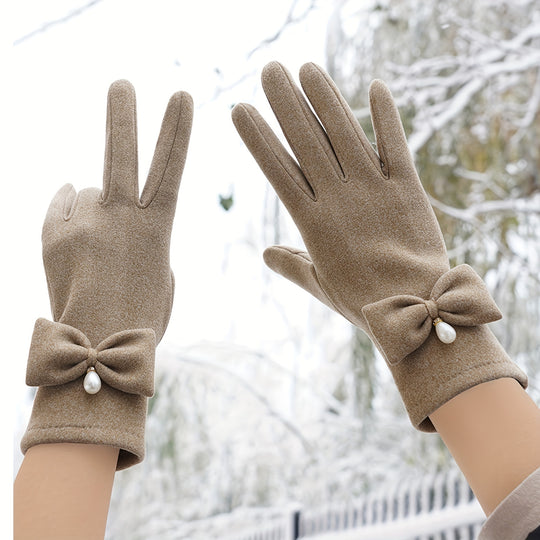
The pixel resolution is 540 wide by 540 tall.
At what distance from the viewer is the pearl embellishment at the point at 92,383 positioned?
0.57 metres

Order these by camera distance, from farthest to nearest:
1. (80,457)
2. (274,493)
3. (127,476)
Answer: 1. (274,493)
2. (127,476)
3. (80,457)

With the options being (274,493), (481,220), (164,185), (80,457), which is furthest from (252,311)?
(80,457)

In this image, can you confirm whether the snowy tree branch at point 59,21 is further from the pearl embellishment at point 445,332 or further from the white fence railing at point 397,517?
the white fence railing at point 397,517

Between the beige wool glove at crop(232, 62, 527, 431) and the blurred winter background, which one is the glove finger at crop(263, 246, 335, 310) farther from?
the blurred winter background

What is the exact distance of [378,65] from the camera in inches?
70.1

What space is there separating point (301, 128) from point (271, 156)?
5 centimetres

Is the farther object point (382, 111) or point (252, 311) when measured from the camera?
point (252, 311)

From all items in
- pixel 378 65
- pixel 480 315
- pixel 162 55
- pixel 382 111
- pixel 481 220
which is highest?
pixel 378 65

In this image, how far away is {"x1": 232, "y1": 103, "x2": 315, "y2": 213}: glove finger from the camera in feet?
2.31

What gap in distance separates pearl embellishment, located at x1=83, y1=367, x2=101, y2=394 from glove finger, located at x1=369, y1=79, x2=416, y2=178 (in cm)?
44

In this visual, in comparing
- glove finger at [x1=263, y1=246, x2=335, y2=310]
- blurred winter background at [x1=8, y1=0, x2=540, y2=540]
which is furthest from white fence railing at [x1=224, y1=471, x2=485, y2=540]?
glove finger at [x1=263, y1=246, x2=335, y2=310]

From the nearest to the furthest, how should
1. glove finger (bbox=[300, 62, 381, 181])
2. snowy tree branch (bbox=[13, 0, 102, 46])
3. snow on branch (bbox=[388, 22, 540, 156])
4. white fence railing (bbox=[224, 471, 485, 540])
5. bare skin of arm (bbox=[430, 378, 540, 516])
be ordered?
bare skin of arm (bbox=[430, 378, 540, 516]) → glove finger (bbox=[300, 62, 381, 181]) → snowy tree branch (bbox=[13, 0, 102, 46]) → white fence railing (bbox=[224, 471, 485, 540]) → snow on branch (bbox=[388, 22, 540, 156])

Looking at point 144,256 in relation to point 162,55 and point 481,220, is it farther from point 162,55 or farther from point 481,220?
point 481,220

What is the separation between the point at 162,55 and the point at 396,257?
1214 millimetres
